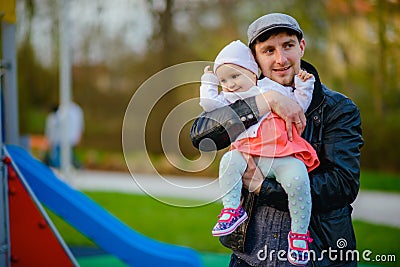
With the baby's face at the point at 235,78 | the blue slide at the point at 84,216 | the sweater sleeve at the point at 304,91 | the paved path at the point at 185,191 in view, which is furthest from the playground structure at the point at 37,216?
the sweater sleeve at the point at 304,91

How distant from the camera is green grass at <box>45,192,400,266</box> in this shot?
233 inches

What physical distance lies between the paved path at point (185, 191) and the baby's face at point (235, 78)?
3.23m

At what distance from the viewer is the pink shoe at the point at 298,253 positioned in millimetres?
2131

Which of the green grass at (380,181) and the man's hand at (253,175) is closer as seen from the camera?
the man's hand at (253,175)

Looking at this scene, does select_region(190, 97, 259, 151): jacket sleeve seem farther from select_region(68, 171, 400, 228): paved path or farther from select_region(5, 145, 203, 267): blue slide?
select_region(68, 171, 400, 228): paved path

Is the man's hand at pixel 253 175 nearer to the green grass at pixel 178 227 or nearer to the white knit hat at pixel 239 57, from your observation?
the white knit hat at pixel 239 57

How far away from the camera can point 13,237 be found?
3.54 metres

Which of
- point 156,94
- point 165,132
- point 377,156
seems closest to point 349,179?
point 165,132

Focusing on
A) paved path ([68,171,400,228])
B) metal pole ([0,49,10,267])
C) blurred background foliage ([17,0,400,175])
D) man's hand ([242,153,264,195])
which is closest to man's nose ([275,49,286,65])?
man's hand ([242,153,264,195])

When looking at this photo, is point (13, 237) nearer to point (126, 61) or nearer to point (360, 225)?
point (360, 225)

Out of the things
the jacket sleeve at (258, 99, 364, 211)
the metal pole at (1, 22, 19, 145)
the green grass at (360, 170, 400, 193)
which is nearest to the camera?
the jacket sleeve at (258, 99, 364, 211)

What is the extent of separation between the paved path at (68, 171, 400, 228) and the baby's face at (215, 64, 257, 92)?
3.23 meters

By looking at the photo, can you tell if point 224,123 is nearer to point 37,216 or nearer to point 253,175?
point 253,175

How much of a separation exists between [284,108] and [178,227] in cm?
491
